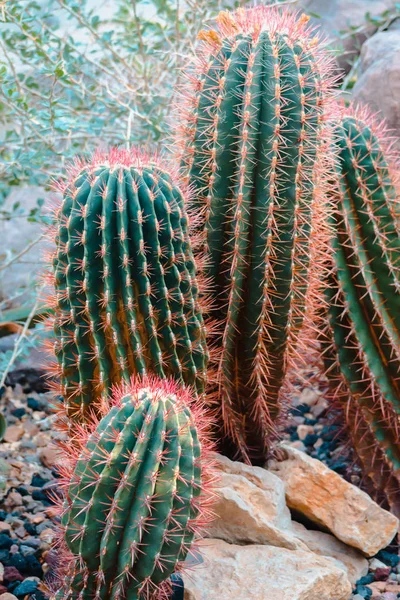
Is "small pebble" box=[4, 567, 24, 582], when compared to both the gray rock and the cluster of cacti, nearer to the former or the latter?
the cluster of cacti

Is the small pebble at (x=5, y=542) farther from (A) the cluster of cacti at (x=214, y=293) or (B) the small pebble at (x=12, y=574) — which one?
(A) the cluster of cacti at (x=214, y=293)

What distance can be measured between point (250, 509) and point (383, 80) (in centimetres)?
267

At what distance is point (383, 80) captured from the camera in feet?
14.0

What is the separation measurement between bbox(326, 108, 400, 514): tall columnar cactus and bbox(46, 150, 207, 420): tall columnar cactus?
0.80 meters

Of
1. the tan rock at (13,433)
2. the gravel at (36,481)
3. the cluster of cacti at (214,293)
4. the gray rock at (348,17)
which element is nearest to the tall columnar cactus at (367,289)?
the cluster of cacti at (214,293)

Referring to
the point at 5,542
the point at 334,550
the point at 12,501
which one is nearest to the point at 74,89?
the point at 12,501

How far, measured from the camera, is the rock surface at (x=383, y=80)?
13.9 feet

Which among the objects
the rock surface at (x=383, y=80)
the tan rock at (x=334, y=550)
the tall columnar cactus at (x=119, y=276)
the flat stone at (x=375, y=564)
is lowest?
the flat stone at (x=375, y=564)

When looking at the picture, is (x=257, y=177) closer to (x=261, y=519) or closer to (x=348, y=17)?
(x=261, y=519)

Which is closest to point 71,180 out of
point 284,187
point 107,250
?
point 107,250

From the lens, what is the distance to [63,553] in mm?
2025

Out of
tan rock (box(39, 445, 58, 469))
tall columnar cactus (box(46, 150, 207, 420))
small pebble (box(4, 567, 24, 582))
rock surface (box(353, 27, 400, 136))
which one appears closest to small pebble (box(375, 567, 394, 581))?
tall columnar cactus (box(46, 150, 207, 420))

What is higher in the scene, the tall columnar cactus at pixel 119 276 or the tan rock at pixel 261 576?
the tall columnar cactus at pixel 119 276

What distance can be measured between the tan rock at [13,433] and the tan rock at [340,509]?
1.24 metres
